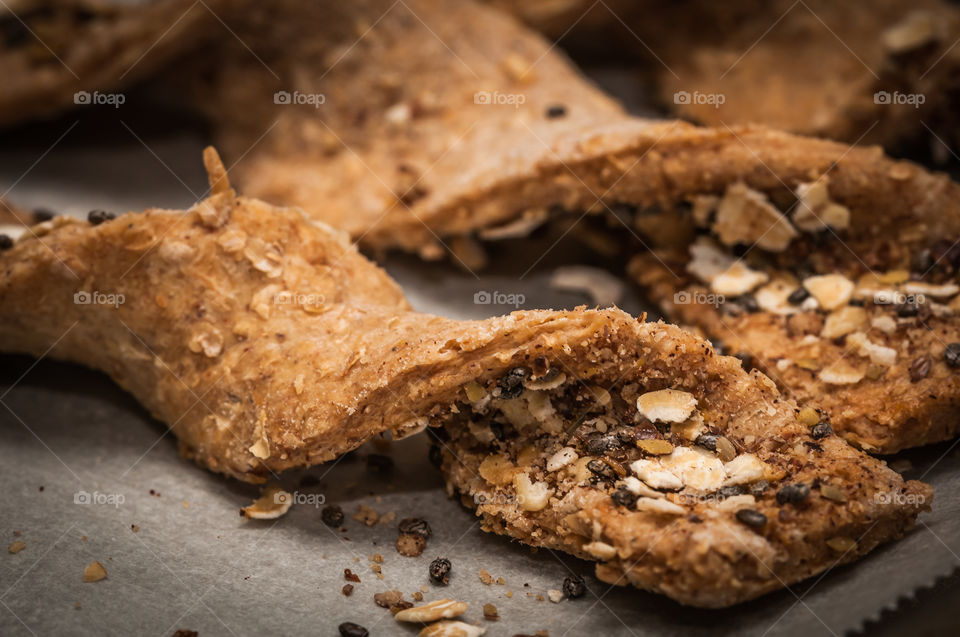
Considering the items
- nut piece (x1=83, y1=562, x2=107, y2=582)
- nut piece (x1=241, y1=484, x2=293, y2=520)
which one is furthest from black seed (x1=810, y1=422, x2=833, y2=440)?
nut piece (x1=83, y1=562, x2=107, y2=582)

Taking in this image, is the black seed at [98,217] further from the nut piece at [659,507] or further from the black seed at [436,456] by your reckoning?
the nut piece at [659,507]

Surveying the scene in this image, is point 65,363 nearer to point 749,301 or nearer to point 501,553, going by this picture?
point 501,553

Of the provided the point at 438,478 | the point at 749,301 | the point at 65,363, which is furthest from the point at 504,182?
the point at 65,363

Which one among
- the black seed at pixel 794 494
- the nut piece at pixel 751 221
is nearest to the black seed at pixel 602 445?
the black seed at pixel 794 494

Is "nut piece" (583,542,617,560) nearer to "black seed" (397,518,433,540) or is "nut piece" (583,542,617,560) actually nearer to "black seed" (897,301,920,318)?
"black seed" (397,518,433,540)

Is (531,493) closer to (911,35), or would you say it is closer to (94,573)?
(94,573)

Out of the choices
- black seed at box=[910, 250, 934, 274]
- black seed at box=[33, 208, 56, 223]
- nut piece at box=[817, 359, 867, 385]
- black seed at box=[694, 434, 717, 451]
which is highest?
black seed at box=[910, 250, 934, 274]
